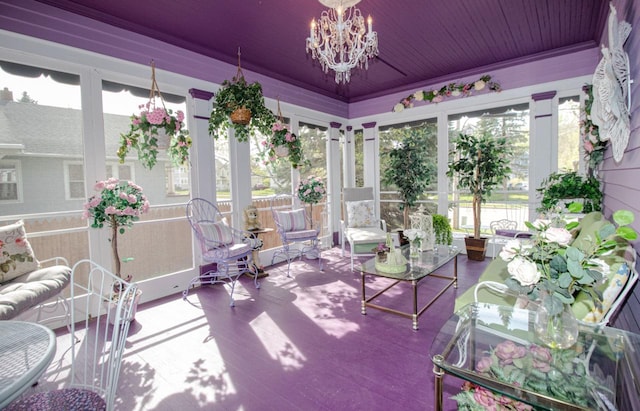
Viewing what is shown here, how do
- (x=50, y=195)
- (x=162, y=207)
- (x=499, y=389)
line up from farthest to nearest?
1. (x=162, y=207)
2. (x=50, y=195)
3. (x=499, y=389)

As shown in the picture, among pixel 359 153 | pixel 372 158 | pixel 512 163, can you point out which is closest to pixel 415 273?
pixel 512 163

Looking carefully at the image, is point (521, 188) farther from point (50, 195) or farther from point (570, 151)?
point (50, 195)

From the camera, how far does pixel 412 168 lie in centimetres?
545

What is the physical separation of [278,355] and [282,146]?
9.76 feet

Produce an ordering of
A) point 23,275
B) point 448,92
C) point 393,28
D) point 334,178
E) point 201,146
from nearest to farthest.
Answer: point 23,275, point 393,28, point 201,146, point 448,92, point 334,178

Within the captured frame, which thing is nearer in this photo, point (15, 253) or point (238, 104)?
point (15, 253)

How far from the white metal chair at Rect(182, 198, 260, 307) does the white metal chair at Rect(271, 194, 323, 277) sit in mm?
585

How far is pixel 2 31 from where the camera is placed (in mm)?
2584

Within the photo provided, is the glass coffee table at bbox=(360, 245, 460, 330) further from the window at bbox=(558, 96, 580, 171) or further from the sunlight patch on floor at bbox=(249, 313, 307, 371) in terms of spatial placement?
the window at bbox=(558, 96, 580, 171)

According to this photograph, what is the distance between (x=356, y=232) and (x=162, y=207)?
266 cm

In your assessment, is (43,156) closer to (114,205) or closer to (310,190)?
(114,205)

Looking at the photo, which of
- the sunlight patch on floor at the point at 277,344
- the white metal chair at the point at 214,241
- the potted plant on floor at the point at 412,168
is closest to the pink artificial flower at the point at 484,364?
the sunlight patch on floor at the point at 277,344

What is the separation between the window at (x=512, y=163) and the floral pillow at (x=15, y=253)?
5473 mm

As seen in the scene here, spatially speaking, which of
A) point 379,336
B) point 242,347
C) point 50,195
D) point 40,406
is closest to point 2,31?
point 50,195
